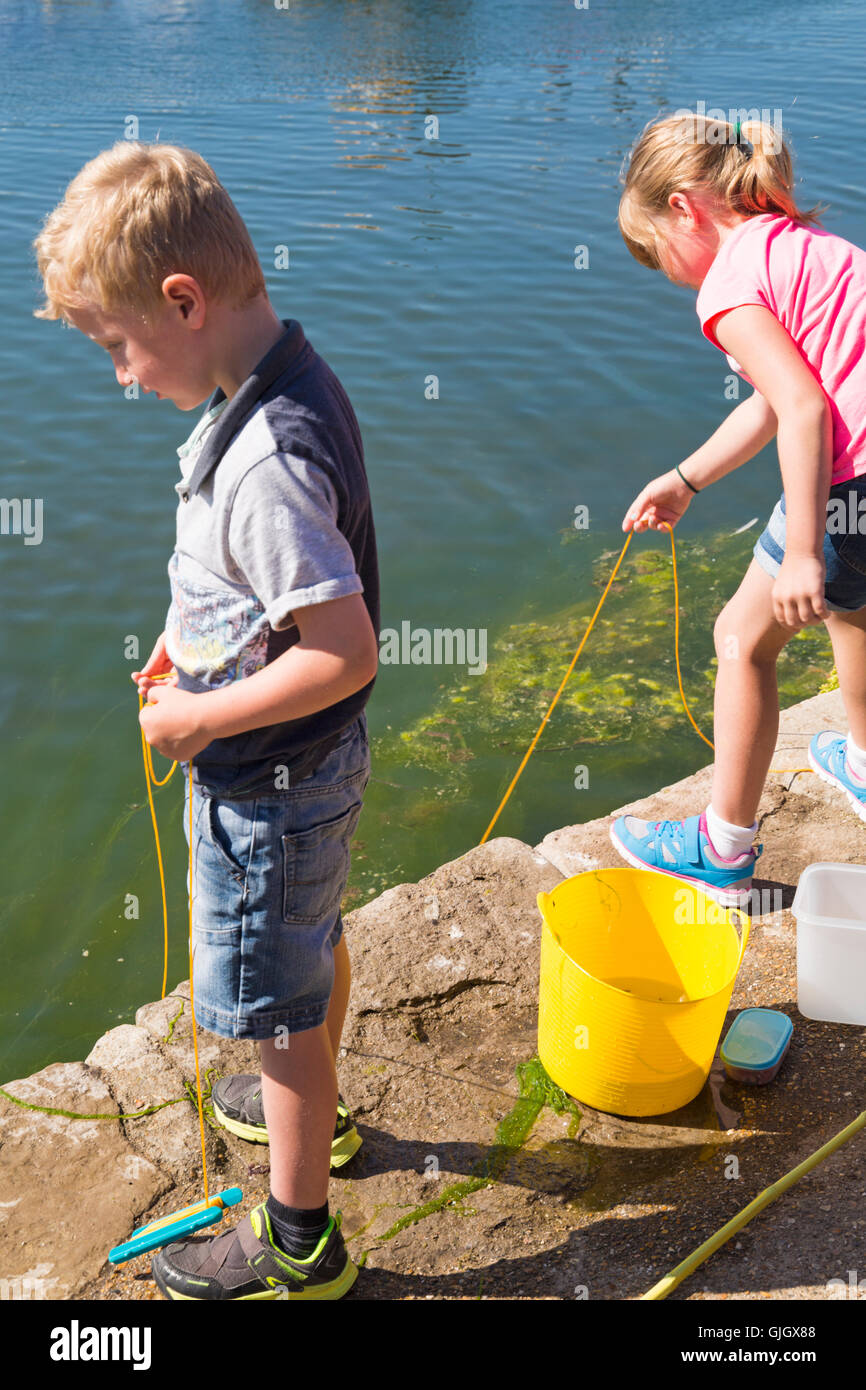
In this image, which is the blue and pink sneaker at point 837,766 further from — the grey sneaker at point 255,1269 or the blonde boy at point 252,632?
the grey sneaker at point 255,1269

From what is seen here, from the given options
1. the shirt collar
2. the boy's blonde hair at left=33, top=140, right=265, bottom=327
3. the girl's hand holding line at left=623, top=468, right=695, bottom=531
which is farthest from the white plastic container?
the boy's blonde hair at left=33, top=140, right=265, bottom=327

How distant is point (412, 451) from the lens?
6523mm

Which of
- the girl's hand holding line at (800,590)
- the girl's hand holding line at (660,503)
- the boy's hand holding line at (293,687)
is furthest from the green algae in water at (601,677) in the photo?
the boy's hand holding line at (293,687)

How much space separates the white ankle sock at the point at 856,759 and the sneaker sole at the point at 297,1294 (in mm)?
1856

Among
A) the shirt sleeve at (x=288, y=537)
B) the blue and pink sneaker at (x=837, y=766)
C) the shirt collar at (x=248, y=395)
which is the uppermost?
the shirt collar at (x=248, y=395)

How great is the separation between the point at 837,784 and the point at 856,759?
0.59 feet

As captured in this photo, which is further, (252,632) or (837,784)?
(837,784)

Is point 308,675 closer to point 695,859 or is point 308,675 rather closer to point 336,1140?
point 336,1140

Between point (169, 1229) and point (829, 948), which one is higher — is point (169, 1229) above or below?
below

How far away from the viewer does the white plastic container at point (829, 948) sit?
246cm

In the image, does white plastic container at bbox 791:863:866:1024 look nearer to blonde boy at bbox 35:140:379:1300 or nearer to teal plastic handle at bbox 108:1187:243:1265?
blonde boy at bbox 35:140:379:1300

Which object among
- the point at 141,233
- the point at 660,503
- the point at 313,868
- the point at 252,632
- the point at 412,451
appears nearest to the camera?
the point at 141,233

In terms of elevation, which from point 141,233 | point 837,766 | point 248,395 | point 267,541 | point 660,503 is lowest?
point 837,766

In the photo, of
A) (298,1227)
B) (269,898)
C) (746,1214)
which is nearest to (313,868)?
(269,898)
